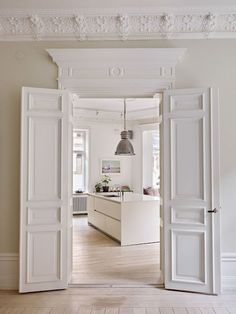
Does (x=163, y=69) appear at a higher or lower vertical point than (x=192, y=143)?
higher

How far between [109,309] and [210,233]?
4.50 feet

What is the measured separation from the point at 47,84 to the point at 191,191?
2.21 metres

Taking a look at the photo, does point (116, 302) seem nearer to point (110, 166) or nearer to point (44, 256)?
point (44, 256)

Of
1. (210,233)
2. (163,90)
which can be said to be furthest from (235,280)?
(163,90)

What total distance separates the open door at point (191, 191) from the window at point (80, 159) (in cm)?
568

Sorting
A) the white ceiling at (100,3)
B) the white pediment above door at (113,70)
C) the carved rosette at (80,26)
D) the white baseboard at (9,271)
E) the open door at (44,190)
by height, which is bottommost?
the white baseboard at (9,271)

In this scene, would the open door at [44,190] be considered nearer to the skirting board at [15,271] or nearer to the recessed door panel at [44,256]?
the recessed door panel at [44,256]

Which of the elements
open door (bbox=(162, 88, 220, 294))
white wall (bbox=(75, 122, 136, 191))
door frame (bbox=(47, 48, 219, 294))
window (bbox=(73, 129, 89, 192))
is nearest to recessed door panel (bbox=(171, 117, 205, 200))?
open door (bbox=(162, 88, 220, 294))

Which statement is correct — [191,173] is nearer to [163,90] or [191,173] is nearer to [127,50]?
[163,90]

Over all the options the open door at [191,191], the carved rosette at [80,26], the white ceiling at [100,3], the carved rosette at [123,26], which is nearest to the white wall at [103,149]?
the carved rosette at [80,26]

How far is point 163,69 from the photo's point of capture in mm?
3453

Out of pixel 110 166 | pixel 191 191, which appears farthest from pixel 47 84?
pixel 110 166

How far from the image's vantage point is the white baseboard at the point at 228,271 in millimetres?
3283

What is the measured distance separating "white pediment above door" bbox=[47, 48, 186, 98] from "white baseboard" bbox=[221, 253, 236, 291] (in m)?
2.21
